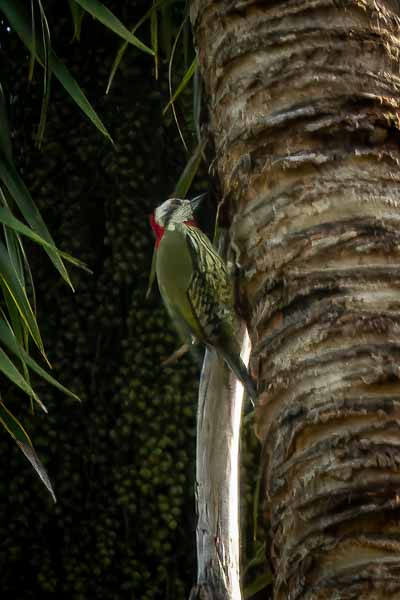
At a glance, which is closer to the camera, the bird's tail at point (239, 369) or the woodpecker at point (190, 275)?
the bird's tail at point (239, 369)

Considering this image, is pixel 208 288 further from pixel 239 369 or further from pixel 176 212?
pixel 239 369

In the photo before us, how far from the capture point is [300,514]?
1.46 meters

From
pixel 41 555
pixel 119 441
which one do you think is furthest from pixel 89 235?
pixel 41 555

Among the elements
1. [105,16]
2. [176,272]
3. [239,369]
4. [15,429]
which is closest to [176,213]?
[176,272]

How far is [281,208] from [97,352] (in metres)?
2.40

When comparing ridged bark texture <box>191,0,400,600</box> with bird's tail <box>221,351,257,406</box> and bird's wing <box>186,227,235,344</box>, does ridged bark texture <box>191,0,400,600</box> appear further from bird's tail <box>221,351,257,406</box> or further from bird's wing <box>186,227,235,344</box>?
bird's wing <box>186,227,235,344</box>

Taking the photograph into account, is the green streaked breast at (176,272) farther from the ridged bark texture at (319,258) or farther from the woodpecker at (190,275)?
the ridged bark texture at (319,258)

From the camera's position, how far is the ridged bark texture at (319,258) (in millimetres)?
1399

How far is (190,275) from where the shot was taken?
3168 millimetres

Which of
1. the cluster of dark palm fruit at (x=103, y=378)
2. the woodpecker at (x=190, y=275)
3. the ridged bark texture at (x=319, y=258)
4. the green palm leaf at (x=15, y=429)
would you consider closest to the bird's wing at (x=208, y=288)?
the woodpecker at (x=190, y=275)

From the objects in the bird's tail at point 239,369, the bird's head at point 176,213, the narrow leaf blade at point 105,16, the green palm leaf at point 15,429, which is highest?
the narrow leaf blade at point 105,16

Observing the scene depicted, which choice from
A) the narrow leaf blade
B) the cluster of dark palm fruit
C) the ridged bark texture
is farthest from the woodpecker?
the ridged bark texture

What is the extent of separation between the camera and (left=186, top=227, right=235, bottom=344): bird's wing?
3.01 meters

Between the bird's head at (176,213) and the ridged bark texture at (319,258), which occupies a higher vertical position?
the bird's head at (176,213)
